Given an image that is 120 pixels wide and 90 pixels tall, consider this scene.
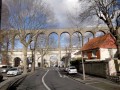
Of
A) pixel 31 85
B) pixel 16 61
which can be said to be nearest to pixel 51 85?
pixel 31 85

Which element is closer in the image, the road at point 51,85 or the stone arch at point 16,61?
the road at point 51,85

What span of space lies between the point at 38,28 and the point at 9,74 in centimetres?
1321

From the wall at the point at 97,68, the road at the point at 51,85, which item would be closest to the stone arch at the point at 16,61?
the wall at the point at 97,68

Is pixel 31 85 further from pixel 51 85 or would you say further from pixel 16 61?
pixel 16 61

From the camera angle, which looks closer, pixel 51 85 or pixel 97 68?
pixel 51 85

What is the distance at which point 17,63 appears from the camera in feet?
361

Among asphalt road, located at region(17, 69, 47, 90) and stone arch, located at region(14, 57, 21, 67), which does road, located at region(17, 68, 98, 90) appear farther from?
stone arch, located at region(14, 57, 21, 67)

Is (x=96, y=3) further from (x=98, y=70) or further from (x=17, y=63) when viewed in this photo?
(x=17, y=63)

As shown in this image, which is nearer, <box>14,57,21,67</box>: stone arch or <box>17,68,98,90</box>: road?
Result: <box>17,68,98,90</box>: road

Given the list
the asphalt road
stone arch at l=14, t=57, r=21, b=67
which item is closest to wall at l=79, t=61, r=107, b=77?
the asphalt road

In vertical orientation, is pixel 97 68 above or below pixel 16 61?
below

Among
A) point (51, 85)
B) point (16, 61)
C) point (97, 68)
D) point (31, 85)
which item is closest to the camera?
point (51, 85)

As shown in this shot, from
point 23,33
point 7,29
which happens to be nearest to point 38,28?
point 23,33

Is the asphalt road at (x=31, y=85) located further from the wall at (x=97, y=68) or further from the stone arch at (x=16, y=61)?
the stone arch at (x=16, y=61)
